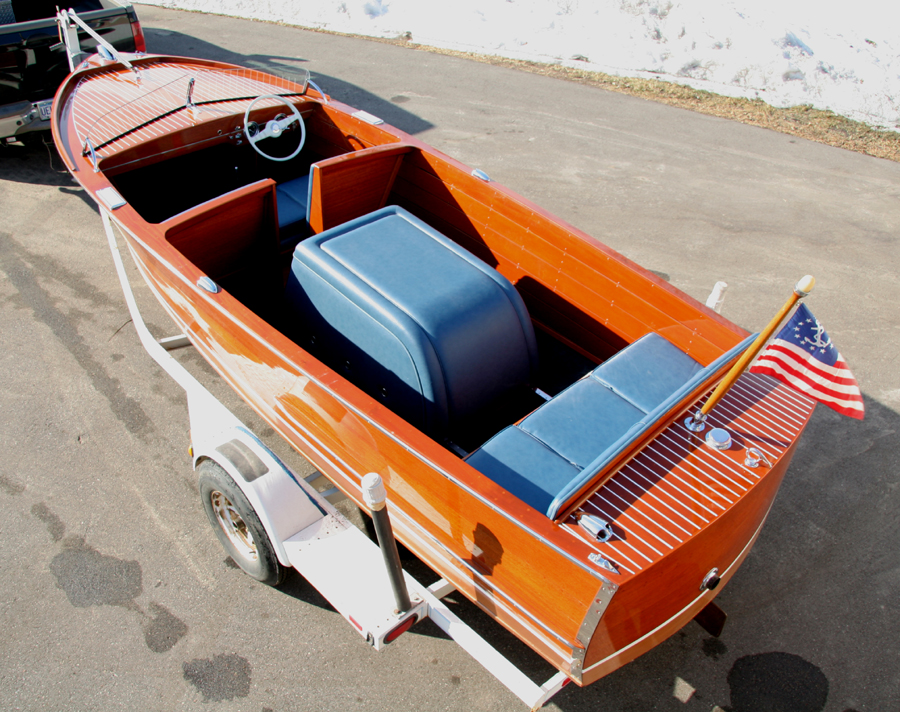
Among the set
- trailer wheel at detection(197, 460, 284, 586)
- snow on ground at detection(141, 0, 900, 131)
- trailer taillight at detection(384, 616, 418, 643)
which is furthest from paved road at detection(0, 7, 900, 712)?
snow on ground at detection(141, 0, 900, 131)

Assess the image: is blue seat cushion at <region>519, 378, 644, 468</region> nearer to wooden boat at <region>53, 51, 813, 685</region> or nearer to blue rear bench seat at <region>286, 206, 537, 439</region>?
wooden boat at <region>53, 51, 813, 685</region>

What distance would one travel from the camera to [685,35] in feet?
31.9

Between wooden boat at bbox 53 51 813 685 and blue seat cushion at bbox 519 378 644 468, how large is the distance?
1 cm

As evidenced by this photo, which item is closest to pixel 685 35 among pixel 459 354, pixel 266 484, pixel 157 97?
pixel 157 97

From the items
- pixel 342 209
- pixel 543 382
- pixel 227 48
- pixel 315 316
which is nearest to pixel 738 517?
pixel 543 382

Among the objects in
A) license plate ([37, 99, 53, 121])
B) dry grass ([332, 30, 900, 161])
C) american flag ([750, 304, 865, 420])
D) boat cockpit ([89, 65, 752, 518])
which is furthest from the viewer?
dry grass ([332, 30, 900, 161])

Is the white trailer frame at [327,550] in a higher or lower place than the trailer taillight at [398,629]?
higher

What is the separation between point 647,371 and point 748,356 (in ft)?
2.67

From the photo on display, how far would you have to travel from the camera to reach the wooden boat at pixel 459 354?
7.09 ft

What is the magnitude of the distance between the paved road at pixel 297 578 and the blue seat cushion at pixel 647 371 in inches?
44.8

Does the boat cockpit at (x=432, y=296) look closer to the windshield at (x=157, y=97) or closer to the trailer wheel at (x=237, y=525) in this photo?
the windshield at (x=157, y=97)

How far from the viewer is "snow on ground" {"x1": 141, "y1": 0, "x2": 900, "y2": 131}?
872 cm

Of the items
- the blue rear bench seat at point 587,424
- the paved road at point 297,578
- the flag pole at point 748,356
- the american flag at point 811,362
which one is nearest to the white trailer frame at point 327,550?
the paved road at point 297,578

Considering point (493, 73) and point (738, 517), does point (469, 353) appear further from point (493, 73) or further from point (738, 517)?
point (493, 73)
